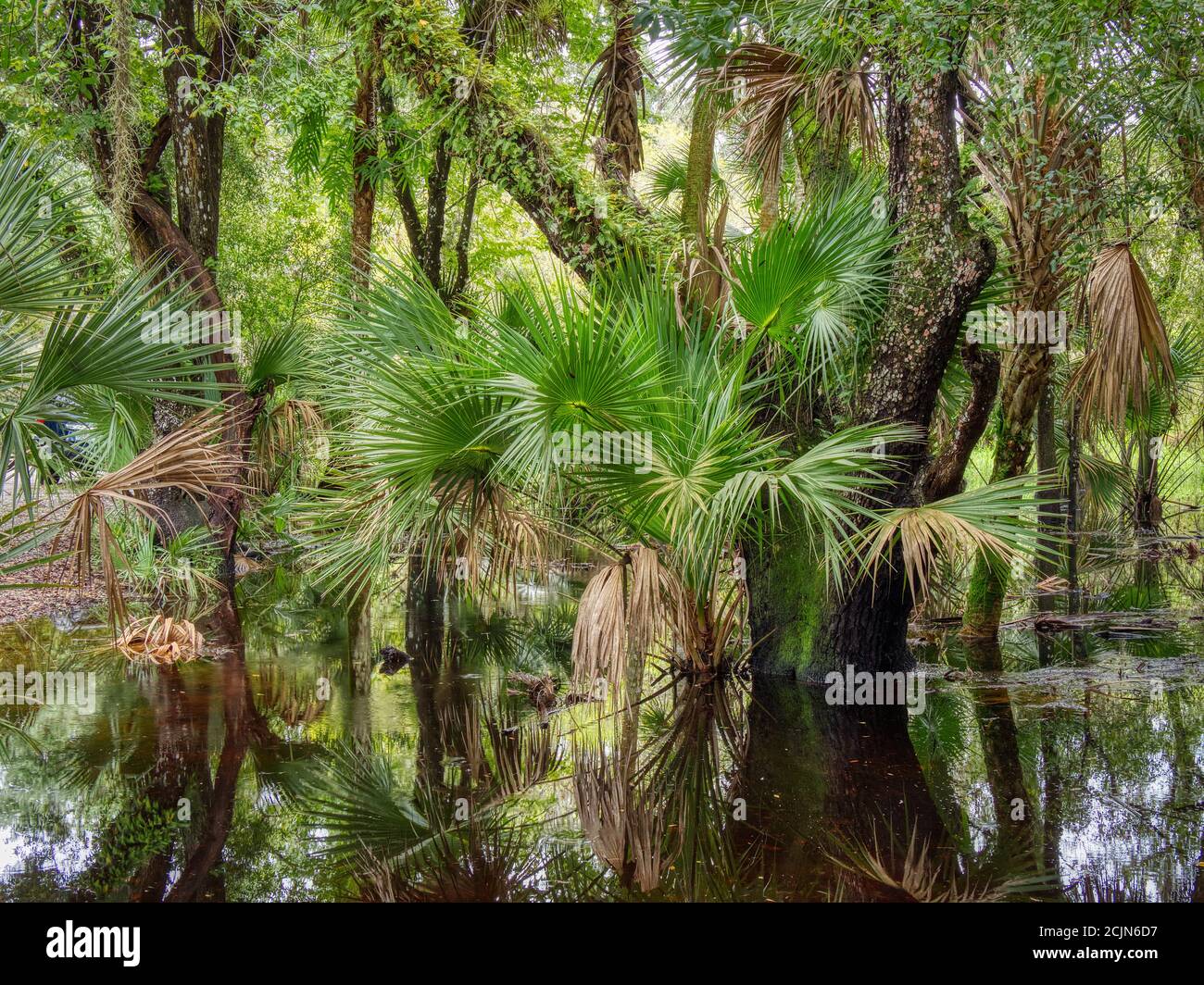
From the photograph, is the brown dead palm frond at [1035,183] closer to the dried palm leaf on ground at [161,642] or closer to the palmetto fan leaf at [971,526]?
the palmetto fan leaf at [971,526]

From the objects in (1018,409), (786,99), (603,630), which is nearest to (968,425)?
(1018,409)

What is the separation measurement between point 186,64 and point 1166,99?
395 inches

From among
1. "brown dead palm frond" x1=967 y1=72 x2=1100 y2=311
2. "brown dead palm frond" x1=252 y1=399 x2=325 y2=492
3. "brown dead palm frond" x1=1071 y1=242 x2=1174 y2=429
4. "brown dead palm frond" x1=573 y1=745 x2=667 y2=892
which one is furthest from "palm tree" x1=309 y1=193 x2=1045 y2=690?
"brown dead palm frond" x1=252 y1=399 x2=325 y2=492

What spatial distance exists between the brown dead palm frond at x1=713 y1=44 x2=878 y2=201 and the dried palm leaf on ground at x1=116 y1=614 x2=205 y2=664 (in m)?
5.90

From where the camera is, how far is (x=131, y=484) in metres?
4.92

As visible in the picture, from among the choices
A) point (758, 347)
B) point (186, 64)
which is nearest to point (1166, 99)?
point (758, 347)

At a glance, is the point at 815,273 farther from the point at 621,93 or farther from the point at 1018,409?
the point at 621,93

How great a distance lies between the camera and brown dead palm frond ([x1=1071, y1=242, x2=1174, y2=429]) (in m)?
6.60

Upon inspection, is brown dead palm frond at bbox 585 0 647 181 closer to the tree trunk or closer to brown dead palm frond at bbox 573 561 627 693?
the tree trunk

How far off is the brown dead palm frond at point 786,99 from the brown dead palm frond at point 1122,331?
1.99 m

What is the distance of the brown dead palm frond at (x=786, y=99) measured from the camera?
739 centimetres

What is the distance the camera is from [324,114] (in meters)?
10.6

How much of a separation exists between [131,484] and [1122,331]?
5.96 m

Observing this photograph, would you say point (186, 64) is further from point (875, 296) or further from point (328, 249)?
point (875, 296)
